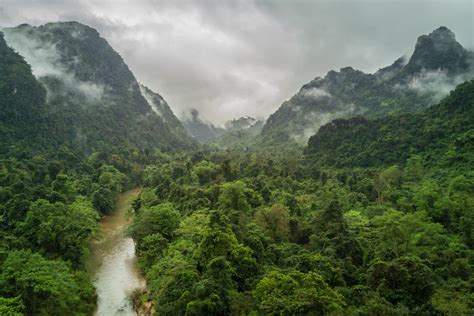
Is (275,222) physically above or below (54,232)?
above

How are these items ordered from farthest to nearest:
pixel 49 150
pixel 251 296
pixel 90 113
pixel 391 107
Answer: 1. pixel 391 107
2. pixel 90 113
3. pixel 49 150
4. pixel 251 296

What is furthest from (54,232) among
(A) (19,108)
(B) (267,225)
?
(A) (19,108)

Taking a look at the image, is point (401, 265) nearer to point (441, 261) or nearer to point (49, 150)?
point (441, 261)

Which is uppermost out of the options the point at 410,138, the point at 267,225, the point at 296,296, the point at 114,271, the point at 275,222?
the point at 410,138

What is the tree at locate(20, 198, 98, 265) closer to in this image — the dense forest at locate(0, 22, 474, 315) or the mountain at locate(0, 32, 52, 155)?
the dense forest at locate(0, 22, 474, 315)

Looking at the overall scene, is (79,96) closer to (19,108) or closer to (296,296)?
(19,108)

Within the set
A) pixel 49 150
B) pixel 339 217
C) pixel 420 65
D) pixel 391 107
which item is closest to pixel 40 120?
pixel 49 150
